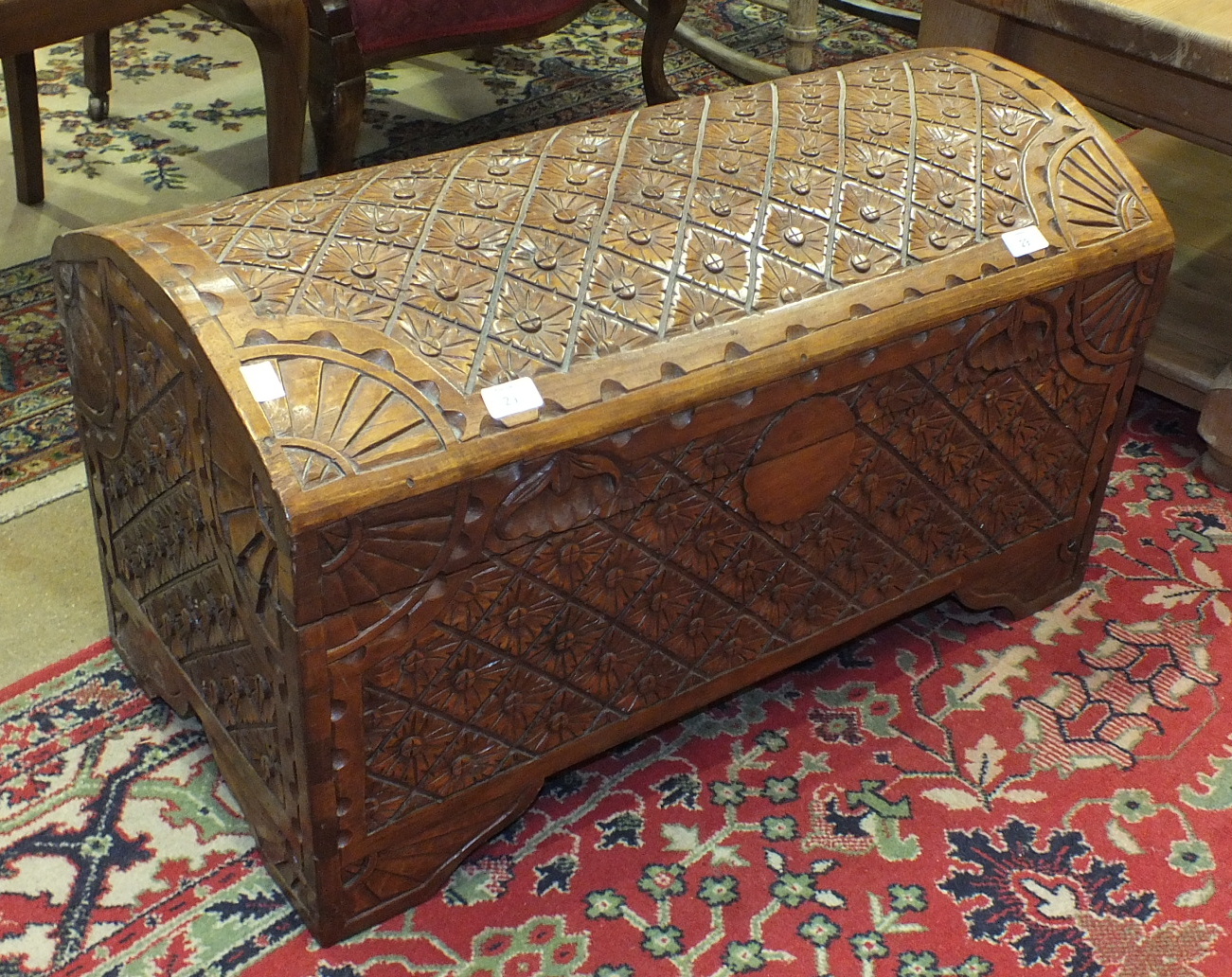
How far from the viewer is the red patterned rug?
1.51m

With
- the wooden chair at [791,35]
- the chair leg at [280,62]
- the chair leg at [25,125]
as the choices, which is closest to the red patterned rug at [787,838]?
the chair leg at [280,62]

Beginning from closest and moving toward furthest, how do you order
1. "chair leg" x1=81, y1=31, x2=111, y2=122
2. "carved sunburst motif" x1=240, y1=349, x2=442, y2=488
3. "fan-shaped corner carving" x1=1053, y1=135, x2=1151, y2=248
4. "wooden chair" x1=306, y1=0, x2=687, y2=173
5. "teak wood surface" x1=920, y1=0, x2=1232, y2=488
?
"carved sunburst motif" x1=240, y1=349, x2=442, y2=488 < "fan-shaped corner carving" x1=1053, y1=135, x2=1151, y2=248 < "teak wood surface" x1=920, y1=0, x2=1232, y2=488 < "wooden chair" x1=306, y1=0, x2=687, y2=173 < "chair leg" x1=81, y1=31, x2=111, y2=122

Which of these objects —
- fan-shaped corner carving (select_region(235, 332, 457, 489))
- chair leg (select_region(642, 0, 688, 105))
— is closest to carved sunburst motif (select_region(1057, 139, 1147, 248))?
fan-shaped corner carving (select_region(235, 332, 457, 489))

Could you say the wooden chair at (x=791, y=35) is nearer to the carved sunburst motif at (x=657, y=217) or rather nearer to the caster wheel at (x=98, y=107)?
the caster wheel at (x=98, y=107)

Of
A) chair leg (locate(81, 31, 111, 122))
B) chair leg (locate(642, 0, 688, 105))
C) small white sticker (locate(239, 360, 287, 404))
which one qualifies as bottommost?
chair leg (locate(81, 31, 111, 122))

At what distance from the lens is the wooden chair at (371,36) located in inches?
96.8

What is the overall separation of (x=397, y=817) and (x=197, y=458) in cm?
44

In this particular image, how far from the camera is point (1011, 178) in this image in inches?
64.6

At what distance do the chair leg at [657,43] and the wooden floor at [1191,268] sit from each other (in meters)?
1.06

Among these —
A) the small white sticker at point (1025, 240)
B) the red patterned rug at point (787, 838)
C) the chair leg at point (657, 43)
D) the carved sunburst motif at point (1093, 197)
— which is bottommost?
the red patterned rug at point (787, 838)

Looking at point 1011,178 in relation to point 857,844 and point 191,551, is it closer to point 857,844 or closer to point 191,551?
point 857,844

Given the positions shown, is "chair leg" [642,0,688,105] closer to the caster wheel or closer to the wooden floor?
the wooden floor

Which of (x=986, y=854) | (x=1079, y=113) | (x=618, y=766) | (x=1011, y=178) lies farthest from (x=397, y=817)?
(x=1079, y=113)

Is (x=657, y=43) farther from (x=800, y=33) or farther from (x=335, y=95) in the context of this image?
(x=335, y=95)
